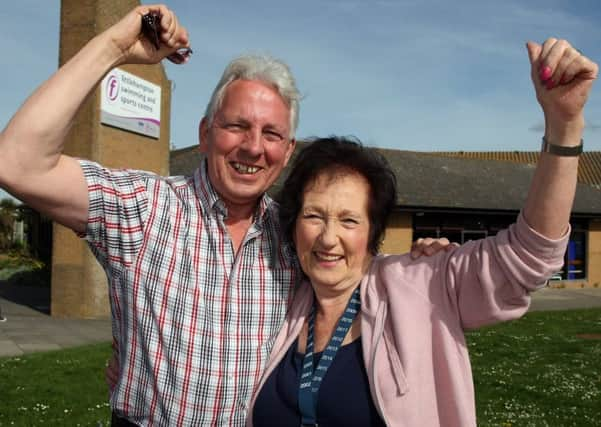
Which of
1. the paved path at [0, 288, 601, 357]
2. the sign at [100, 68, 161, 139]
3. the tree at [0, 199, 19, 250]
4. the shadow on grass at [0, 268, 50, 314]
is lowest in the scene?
the shadow on grass at [0, 268, 50, 314]

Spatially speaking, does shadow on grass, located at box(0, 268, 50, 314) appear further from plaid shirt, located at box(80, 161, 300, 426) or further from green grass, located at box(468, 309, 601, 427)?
plaid shirt, located at box(80, 161, 300, 426)

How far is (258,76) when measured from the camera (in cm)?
245

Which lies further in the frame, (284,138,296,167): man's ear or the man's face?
(284,138,296,167): man's ear

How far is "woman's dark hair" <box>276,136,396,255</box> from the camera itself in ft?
8.21

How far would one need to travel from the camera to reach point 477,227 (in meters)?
23.6

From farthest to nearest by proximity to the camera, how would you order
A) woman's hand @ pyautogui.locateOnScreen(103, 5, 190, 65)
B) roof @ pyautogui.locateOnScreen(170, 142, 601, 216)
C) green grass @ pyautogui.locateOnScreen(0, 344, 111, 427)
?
roof @ pyautogui.locateOnScreen(170, 142, 601, 216)
green grass @ pyautogui.locateOnScreen(0, 344, 111, 427)
woman's hand @ pyautogui.locateOnScreen(103, 5, 190, 65)

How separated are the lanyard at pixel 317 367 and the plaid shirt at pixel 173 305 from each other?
0.18 m

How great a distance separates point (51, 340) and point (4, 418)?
17.4 feet

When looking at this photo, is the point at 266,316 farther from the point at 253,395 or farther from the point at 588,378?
the point at 588,378

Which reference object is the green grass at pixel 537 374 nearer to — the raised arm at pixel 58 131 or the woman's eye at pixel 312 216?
the woman's eye at pixel 312 216

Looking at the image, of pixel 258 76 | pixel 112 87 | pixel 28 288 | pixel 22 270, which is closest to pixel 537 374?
pixel 258 76

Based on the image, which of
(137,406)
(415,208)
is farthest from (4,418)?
(415,208)

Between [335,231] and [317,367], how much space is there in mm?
513

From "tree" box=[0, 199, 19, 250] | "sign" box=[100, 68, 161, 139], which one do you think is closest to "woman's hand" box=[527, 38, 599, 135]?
"sign" box=[100, 68, 161, 139]
